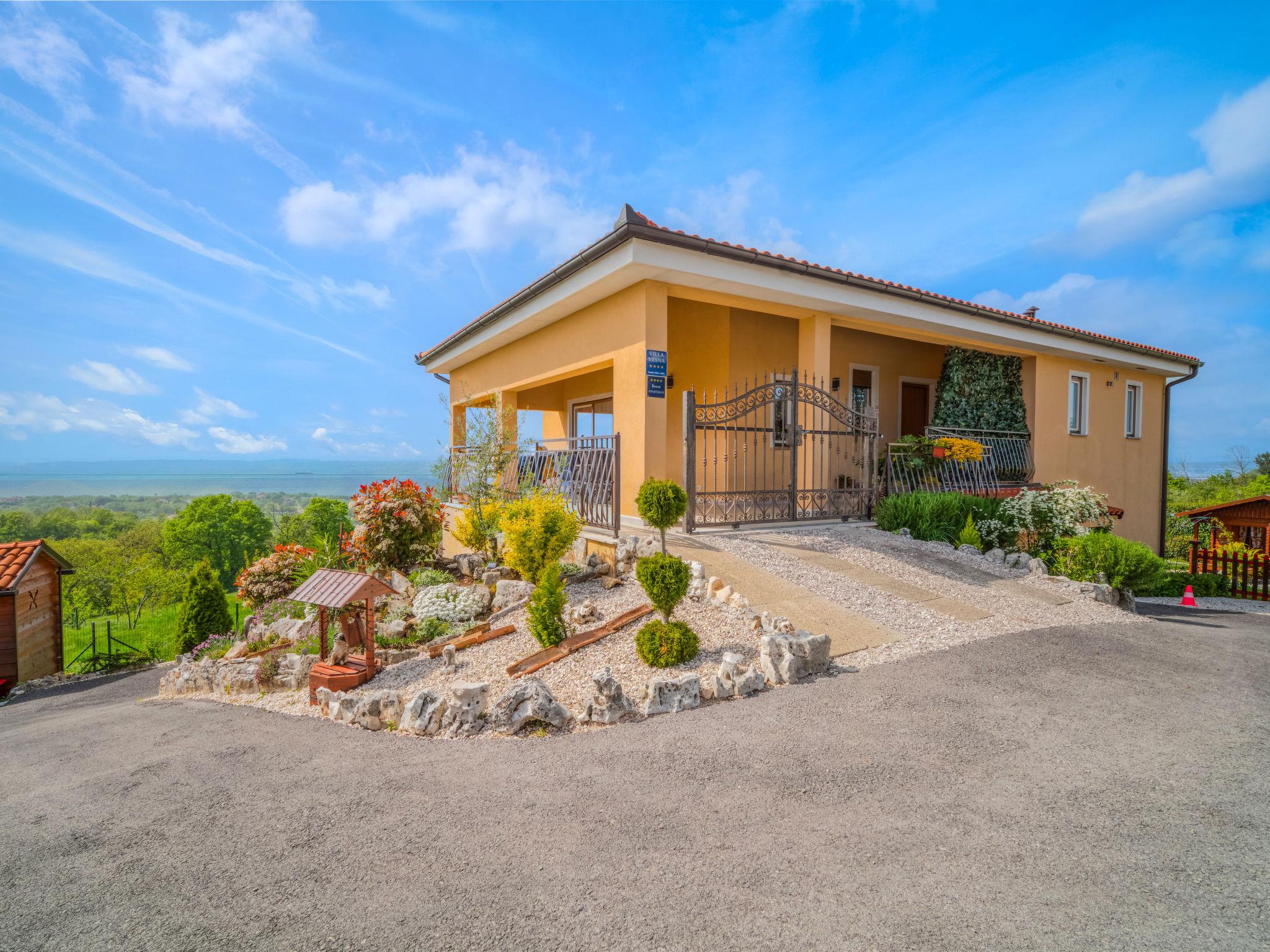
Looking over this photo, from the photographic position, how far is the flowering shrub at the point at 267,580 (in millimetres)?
9938

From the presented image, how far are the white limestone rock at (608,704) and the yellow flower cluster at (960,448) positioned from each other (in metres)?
9.23

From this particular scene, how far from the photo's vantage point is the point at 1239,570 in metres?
12.1

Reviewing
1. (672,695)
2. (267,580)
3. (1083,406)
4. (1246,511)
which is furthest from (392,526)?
(1246,511)

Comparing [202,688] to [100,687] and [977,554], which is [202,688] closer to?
[100,687]

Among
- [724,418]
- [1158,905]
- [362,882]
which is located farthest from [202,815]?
[724,418]

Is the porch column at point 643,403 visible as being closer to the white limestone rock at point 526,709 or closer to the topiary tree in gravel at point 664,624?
the topiary tree in gravel at point 664,624

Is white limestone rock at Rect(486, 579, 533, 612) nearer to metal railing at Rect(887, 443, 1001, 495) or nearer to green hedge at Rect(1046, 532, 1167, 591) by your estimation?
metal railing at Rect(887, 443, 1001, 495)

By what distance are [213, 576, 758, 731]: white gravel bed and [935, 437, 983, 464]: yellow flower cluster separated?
760 cm

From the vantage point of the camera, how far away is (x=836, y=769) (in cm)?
317

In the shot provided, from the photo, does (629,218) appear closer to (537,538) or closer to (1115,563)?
(537,538)

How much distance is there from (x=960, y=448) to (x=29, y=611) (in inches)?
787

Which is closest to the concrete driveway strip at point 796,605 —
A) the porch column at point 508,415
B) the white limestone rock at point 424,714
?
the white limestone rock at point 424,714

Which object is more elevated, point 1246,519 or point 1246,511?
point 1246,511

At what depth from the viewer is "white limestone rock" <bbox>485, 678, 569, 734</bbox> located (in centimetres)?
395
